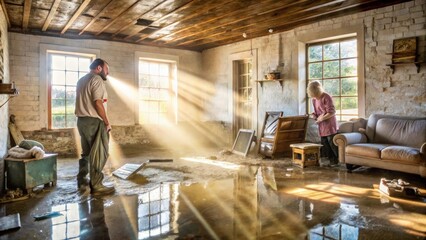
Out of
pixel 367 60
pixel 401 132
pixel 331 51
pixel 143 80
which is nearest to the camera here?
pixel 401 132

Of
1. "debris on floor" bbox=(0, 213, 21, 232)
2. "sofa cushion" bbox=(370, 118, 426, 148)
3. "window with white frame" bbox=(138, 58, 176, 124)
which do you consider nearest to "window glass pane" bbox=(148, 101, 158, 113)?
"window with white frame" bbox=(138, 58, 176, 124)

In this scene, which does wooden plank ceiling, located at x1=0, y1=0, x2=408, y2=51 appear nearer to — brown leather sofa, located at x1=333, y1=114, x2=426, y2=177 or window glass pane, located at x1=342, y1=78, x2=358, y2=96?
window glass pane, located at x1=342, y1=78, x2=358, y2=96

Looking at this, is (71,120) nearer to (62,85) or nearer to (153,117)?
(62,85)

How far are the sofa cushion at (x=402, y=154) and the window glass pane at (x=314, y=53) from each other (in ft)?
9.69

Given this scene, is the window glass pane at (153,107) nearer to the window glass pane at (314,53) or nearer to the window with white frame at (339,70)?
the window with white frame at (339,70)

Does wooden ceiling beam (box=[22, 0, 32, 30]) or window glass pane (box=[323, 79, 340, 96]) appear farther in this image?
window glass pane (box=[323, 79, 340, 96])

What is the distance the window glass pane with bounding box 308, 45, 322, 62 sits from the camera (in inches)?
271

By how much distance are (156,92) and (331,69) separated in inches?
189

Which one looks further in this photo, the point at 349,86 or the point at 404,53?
the point at 349,86

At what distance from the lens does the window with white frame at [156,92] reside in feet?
→ 28.4

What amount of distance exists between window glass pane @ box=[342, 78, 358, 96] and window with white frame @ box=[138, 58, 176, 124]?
4.77 m

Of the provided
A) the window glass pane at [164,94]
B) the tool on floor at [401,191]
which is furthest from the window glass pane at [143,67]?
the tool on floor at [401,191]

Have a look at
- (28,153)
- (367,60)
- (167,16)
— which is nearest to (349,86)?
(367,60)

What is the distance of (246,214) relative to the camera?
3061 millimetres
